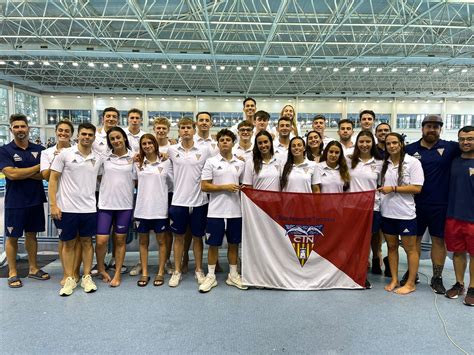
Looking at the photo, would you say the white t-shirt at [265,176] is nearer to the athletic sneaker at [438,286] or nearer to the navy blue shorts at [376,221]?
the navy blue shorts at [376,221]

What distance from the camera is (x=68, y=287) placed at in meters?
3.24

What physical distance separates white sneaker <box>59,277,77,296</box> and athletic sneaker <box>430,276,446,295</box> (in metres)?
3.74

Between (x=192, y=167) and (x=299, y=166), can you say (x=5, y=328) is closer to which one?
(x=192, y=167)

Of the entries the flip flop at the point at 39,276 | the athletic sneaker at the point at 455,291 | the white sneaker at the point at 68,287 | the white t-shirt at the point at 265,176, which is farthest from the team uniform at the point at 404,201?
the flip flop at the point at 39,276

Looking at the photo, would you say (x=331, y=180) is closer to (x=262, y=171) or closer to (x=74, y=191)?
(x=262, y=171)

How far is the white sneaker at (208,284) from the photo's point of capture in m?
3.26

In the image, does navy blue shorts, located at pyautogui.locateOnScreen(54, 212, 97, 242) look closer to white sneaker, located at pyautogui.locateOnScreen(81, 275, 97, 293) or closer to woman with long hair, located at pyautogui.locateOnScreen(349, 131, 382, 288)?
white sneaker, located at pyautogui.locateOnScreen(81, 275, 97, 293)

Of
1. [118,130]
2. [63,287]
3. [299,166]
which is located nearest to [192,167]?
[118,130]

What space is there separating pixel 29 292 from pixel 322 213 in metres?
3.10

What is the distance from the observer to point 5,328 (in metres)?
2.57

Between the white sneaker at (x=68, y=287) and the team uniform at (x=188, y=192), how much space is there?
1129 mm

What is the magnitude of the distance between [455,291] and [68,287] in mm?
3900

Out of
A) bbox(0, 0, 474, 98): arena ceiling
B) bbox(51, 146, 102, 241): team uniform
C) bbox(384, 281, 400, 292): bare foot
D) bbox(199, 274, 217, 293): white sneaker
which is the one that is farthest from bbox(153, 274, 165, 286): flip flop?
bbox(0, 0, 474, 98): arena ceiling

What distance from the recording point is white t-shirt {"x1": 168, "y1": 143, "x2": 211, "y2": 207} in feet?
11.2
